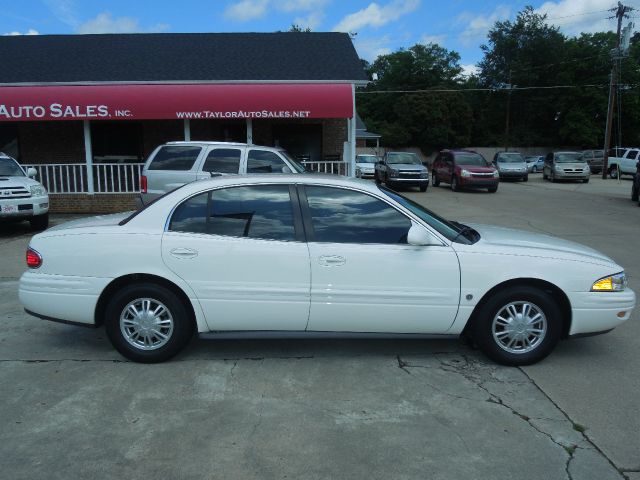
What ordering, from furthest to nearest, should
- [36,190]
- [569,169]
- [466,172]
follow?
1. [569,169]
2. [466,172]
3. [36,190]

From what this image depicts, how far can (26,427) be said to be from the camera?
3.56 meters

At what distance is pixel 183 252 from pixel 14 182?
867 cm

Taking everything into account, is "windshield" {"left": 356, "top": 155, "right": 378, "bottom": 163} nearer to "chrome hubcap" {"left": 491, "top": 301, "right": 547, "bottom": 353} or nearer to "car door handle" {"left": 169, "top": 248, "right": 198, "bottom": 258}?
"chrome hubcap" {"left": 491, "top": 301, "right": 547, "bottom": 353}

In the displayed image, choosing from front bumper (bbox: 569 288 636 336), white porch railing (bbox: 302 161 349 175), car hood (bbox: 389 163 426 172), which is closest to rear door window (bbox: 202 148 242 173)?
white porch railing (bbox: 302 161 349 175)

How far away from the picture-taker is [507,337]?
4.53 m

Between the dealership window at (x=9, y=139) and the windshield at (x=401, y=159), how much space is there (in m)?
14.0

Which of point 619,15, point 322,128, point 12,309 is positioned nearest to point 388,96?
point 619,15

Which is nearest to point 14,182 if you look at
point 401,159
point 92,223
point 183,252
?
point 92,223

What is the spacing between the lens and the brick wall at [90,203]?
1552 cm

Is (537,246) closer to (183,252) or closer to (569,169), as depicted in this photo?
(183,252)

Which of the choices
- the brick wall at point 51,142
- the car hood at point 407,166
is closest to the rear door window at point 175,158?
the brick wall at point 51,142

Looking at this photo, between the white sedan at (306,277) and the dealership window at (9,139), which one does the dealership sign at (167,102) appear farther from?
the white sedan at (306,277)

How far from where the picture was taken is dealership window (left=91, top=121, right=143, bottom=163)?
57.2 ft

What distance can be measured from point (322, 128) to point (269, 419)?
14926 mm
